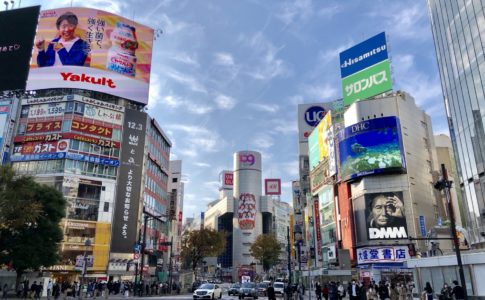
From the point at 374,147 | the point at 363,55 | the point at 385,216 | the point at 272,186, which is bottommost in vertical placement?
the point at 385,216

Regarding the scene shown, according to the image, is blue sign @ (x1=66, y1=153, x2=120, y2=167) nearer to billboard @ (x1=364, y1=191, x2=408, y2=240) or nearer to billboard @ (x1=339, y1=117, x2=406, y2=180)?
billboard @ (x1=339, y1=117, x2=406, y2=180)

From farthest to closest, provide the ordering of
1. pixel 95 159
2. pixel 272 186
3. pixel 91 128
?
pixel 272 186 → pixel 91 128 → pixel 95 159

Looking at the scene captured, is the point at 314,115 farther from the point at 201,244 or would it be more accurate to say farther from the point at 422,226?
the point at 422,226

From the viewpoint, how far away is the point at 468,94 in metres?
35.8

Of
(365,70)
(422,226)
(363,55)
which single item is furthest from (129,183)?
(422,226)

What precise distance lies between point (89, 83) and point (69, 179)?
16212 mm

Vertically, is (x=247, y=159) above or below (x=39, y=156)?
above

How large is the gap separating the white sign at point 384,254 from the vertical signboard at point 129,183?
34.1m

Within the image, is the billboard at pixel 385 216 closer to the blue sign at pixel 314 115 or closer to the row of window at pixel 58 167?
the blue sign at pixel 314 115

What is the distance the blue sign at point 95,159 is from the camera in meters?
58.8

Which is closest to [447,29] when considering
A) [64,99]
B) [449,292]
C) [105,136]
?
[449,292]

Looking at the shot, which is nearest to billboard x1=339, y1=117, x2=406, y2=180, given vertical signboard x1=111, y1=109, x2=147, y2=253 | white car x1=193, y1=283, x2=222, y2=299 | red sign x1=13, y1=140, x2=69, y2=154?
white car x1=193, y1=283, x2=222, y2=299

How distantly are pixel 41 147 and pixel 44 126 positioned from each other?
341 cm

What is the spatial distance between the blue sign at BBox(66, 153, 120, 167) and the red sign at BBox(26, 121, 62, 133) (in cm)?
496
